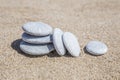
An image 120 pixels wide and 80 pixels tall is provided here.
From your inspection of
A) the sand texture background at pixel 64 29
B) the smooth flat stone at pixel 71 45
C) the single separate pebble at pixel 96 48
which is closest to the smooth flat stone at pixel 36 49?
the sand texture background at pixel 64 29

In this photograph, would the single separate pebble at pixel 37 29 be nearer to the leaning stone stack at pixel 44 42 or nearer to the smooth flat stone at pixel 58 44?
the leaning stone stack at pixel 44 42

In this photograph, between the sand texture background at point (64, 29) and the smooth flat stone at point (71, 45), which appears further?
the smooth flat stone at point (71, 45)

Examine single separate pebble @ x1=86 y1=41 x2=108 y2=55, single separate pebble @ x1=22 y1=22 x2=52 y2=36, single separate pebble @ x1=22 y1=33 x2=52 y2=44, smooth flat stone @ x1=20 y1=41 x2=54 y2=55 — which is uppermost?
single separate pebble @ x1=22 y1=22 x2=52 y2=36

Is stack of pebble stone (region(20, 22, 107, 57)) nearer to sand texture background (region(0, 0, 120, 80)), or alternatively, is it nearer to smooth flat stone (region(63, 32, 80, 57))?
smooth flat stone (region(63, 32, 80, 57))

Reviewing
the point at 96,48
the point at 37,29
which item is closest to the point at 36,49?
the point at 37,29

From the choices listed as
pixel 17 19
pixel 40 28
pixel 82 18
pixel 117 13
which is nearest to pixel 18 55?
Answer: pixel 40 28

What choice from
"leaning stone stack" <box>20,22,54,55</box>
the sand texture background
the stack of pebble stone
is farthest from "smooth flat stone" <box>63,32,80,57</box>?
"leaning stone stack" <box>20,22,54,55</box>
